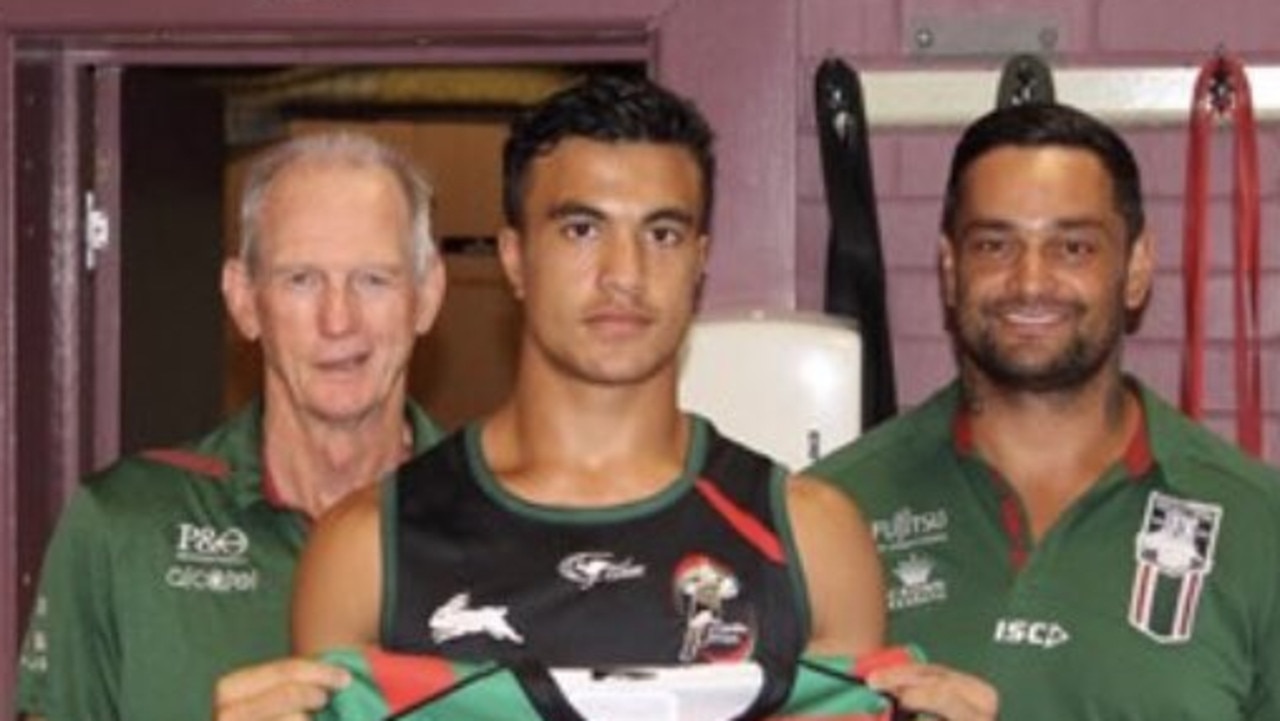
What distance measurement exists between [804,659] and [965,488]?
0.76 metres

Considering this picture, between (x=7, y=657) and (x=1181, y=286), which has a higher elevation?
(x=1181, y=286)

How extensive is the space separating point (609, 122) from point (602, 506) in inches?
14.4

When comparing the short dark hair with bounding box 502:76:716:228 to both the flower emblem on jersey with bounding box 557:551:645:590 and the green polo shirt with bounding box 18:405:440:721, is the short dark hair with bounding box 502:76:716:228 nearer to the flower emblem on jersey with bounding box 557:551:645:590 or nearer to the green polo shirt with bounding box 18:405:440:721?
the flower emblem on jersey with bounding box 557:551:645:590

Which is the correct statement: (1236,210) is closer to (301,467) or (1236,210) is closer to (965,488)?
(965,488)

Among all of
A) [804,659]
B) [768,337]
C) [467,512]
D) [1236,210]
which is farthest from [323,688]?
[1236,210]

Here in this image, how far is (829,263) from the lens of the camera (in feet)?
11.9

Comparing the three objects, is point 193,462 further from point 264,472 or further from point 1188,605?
point 1188,605

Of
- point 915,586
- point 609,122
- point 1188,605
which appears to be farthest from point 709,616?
point 1188,605

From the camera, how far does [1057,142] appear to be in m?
2.94

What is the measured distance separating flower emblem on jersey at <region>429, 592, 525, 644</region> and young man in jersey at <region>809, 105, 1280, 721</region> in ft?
2.40

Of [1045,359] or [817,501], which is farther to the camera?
[1045,359]

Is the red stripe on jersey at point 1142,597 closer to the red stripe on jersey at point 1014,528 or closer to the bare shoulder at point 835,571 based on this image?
the red stripe on jersey at point 1014,528

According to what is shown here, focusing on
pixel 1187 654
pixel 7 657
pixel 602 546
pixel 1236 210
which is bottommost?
pixel 7 657

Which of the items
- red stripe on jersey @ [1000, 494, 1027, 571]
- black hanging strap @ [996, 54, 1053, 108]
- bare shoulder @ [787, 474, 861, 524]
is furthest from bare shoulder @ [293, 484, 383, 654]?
black hanging strap @ [996, 54, 1053, 108]
